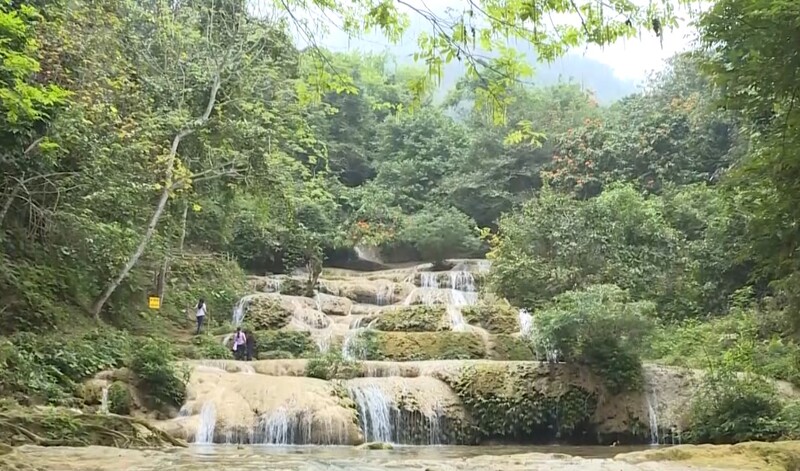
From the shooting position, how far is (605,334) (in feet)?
44.7

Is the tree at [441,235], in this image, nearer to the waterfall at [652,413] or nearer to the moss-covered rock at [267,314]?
the moss-covered rock at [267,314]

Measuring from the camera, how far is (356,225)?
94.1 ft

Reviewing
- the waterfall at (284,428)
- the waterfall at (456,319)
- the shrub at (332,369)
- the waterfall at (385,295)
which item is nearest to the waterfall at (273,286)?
the waterfall at (385,295)

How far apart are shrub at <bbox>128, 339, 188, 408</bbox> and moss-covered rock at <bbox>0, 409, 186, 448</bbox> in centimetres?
415

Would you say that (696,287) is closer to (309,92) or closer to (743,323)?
(743,323)

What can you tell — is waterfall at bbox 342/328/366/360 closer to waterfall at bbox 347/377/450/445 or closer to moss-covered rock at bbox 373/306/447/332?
moss-covered rock at bbox 373/306/447/332

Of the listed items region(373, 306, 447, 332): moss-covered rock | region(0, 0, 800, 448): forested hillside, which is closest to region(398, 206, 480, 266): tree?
region(0, 0, 800, 448): forested hillside

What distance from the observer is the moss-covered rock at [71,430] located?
641 centimetres

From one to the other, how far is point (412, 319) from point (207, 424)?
8438mm

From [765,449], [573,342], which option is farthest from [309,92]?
[573,342]

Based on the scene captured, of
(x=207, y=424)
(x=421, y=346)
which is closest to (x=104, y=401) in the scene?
(x=207, y=424)

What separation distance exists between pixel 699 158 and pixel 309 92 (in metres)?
24.2

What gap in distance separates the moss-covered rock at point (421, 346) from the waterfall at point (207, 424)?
558 centimetres

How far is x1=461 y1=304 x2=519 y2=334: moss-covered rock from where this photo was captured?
1853 cm
